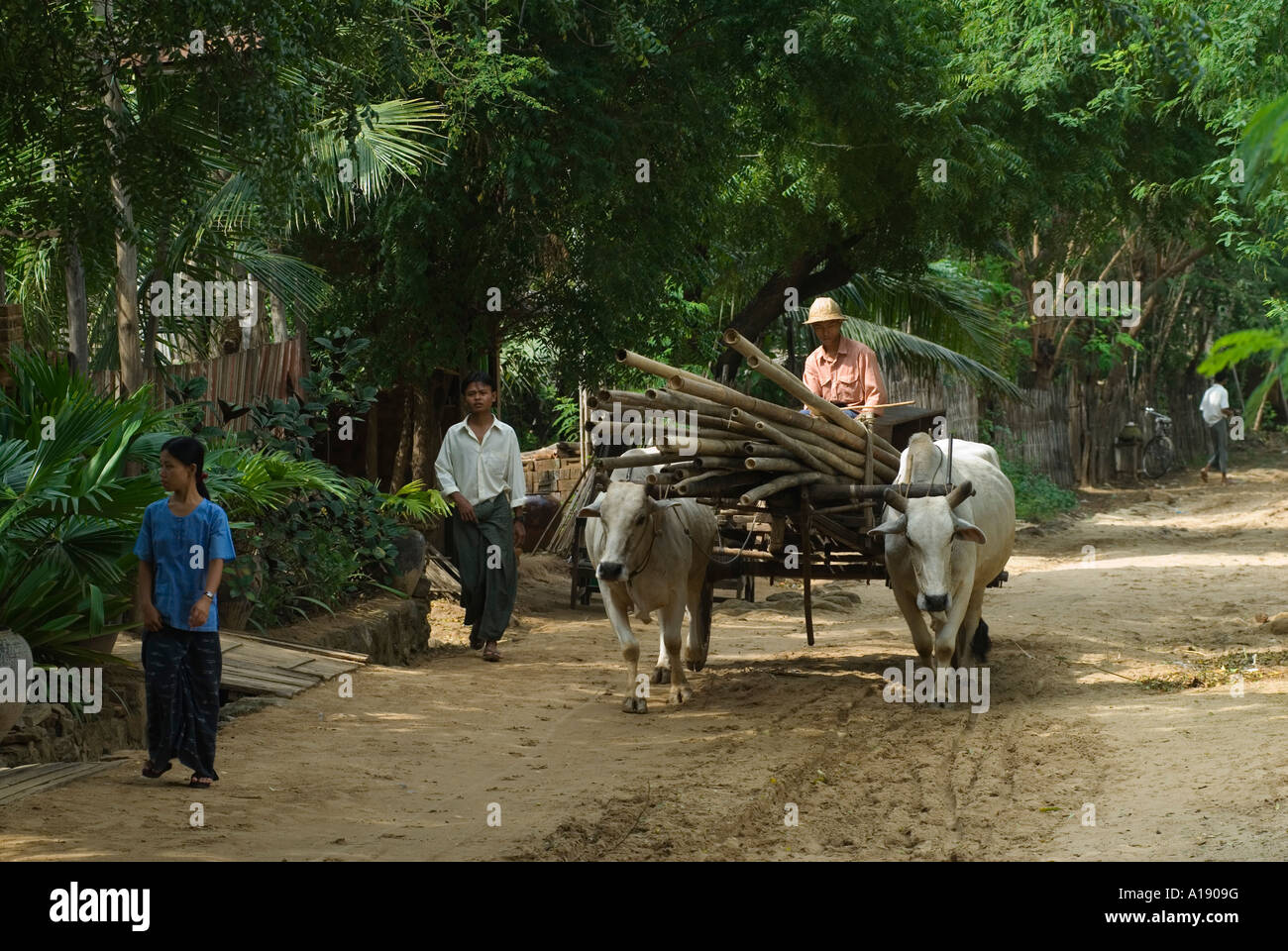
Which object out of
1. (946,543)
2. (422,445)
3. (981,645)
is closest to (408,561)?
(422,445)

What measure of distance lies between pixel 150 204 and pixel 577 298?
643 cm

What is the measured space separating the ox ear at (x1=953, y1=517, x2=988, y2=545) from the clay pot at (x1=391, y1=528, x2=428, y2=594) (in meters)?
4.81

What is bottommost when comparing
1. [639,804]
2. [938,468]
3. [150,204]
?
[639,804]

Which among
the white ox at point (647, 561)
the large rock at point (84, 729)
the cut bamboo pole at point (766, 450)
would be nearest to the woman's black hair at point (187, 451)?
the large rock at point (84, 729)

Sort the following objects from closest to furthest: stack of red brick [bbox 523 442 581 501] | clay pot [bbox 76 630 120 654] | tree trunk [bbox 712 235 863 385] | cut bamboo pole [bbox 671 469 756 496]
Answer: clay pot [bbox 76 630 120 654] → cut bamboo pole [bbox 671 469 756 496] → tree trunk [bbox 712 235 863 385] → stack of red brick [bbox 523 442 581 501]

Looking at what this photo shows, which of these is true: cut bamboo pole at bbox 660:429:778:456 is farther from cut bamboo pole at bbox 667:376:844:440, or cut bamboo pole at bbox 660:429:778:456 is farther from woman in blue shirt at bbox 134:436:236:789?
woman in blue shirt at bbox 134:436:236:789

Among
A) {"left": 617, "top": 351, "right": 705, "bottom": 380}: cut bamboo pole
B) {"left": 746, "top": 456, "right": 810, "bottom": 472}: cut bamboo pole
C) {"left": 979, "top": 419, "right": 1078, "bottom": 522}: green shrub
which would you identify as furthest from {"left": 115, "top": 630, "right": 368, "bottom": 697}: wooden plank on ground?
{"left": 979, "top": 419, "right": 1078, "bottom": 522}: green shrub

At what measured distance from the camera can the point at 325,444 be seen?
48.1ft

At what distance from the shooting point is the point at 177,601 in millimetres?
6348

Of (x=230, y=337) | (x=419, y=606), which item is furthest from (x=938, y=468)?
(x=230, y=337)

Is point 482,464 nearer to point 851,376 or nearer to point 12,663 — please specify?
point 851,376

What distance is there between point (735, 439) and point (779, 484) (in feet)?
1.37

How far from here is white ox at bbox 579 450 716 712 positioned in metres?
8.29

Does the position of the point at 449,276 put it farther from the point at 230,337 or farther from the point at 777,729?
the point at 777,729
